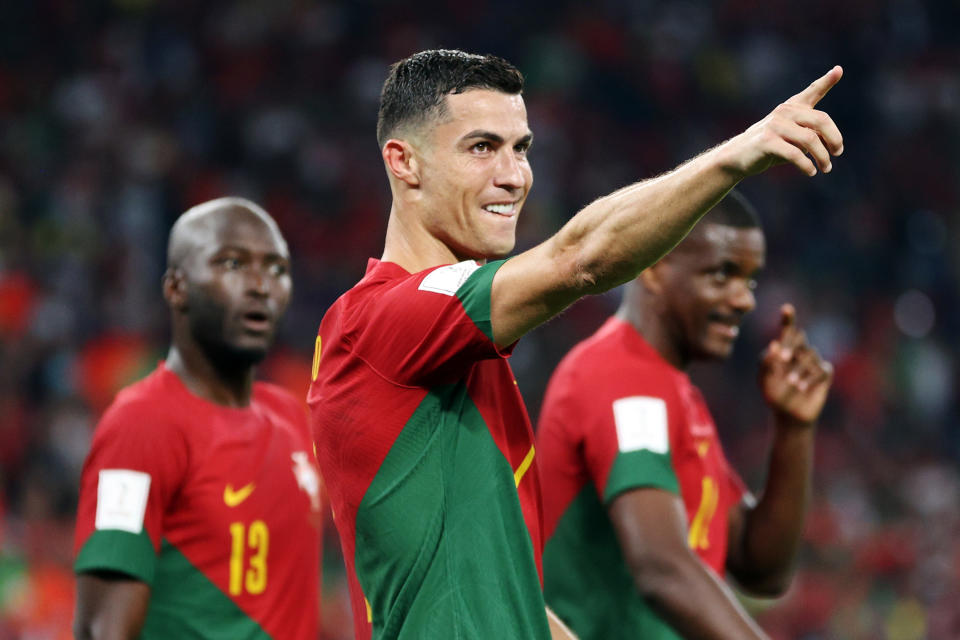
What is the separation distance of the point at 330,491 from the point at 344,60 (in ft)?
35.4

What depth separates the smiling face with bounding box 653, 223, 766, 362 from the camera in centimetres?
427

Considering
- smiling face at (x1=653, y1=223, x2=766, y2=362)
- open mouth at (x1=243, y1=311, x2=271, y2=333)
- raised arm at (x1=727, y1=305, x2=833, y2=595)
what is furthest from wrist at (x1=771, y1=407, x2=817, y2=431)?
open mouth at (x1=243, y1=311, x2=271, y2=333)

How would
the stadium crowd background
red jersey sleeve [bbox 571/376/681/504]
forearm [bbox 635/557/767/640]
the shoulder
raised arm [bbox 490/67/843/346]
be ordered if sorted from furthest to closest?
the stadium crowd background, the shoulder, red jersey sleeve [bbox 571/376/681/504], forearm [bbox 635/557/767/640], raised arm [bbox 490/67/843/346]

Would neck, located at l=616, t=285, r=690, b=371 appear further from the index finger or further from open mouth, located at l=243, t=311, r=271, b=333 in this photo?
the index finger

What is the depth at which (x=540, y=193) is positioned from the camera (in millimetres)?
12398

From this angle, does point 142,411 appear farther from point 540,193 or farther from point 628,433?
point 540,193

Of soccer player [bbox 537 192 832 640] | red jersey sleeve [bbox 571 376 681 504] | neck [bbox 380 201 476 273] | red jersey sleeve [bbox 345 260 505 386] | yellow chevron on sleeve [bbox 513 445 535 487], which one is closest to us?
red jersey sleeve [bbox 345 260 505 386]

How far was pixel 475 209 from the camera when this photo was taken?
9.44ft

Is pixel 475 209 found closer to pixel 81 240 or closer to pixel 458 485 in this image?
pixel 458 485

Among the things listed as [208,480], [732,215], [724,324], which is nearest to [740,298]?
[724,324]

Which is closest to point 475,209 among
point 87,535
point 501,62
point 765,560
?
point 501,62

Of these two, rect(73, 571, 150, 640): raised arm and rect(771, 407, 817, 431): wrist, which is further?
rect(771, 407, 817, 431): wrist

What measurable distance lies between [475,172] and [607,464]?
1345 millimetres

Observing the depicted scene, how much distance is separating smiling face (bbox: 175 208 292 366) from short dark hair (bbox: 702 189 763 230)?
1.51 m
